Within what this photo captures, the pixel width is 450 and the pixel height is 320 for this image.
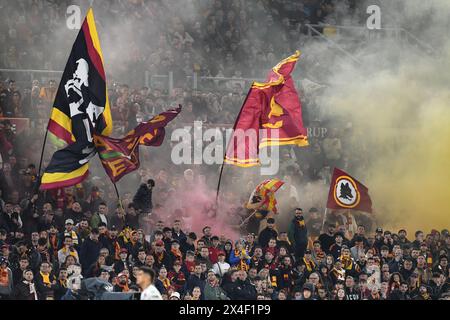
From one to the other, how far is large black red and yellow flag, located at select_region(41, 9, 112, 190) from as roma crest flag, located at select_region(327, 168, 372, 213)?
3.13 meters

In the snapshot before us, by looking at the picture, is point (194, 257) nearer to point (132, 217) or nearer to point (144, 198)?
point (132, 217)

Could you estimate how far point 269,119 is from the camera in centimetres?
1659

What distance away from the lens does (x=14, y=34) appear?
20359 mm

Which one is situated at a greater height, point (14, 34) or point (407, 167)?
point (14, 34)

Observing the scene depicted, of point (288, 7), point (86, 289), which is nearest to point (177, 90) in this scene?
point (288, 7)

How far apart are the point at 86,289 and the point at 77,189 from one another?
3.23 meters

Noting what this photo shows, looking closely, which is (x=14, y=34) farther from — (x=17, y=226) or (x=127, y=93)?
(x=17, y=226)

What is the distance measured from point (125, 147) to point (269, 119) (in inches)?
72.7

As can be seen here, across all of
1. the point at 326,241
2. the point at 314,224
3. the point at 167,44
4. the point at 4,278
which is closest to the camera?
the point at 4,278

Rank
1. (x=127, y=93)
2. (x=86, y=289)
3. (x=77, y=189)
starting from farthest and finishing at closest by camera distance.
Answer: (x=127, y=93) < (x=77, y=189) < (x=86, y=289)

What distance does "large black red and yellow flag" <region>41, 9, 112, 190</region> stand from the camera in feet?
50.5

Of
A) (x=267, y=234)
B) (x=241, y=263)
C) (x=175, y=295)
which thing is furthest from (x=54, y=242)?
(x=267, y=234)

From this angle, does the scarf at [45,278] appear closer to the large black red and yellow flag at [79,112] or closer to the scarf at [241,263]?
the large black red and yellow flag at [79,112]

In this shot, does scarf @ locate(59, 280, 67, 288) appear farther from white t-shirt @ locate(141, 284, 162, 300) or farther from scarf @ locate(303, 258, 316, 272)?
white t-shirt @ locate(141, 284, 162, 300)
